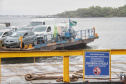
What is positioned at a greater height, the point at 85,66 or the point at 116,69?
the point at 85,66

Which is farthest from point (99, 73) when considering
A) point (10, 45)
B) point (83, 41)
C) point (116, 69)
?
point (83, 41)

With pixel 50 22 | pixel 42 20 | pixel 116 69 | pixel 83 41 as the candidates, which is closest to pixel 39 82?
pixel 116 69

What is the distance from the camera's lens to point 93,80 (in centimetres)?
721

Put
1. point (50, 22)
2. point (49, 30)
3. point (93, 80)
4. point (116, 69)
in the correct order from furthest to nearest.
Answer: point (50, 22)
point (49, 30)
point (116, 69)
point (93, 80)

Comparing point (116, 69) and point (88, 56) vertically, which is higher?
point (88, 56)

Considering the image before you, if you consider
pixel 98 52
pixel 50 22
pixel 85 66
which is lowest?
pixel 85 66

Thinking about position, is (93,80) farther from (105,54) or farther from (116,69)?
(116,69)

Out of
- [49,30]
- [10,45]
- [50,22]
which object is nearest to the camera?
[10,45]

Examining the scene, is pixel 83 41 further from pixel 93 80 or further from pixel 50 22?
pixel 93 80

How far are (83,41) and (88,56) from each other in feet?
67.1

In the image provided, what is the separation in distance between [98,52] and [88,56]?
12.6 inches

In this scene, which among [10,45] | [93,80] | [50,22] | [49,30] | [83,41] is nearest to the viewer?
[93,80]

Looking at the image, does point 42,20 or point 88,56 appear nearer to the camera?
point 88,56

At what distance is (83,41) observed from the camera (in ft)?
88.9
